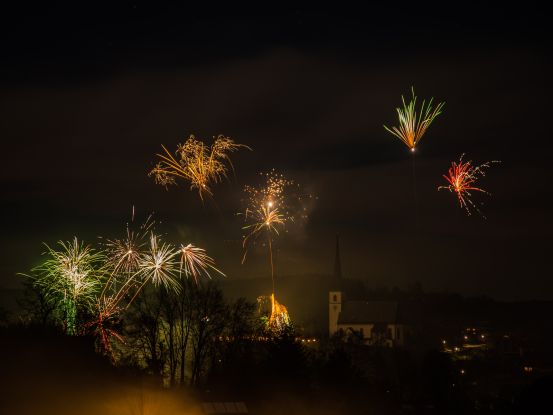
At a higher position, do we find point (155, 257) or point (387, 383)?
point (155, 257)

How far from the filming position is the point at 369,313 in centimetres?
19462

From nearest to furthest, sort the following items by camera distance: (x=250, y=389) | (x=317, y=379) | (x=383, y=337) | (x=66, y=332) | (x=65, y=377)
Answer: (x=65, y=377) → (x=250, y=389) → (x=317, y=379) → (x=66, y=332) → (x=383, y=337)

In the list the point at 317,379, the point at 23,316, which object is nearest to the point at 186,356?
the point at 23,316

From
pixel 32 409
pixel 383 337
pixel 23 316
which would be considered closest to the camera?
pixel 32 409

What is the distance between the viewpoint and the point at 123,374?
48281 mm

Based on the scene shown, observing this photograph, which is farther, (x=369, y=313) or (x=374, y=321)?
(x=369, y=313)

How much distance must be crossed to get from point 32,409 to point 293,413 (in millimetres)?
13694

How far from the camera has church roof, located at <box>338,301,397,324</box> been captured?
190 meters

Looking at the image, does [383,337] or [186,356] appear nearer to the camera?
[186,356]

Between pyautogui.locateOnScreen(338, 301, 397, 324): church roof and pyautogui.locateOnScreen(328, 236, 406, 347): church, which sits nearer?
pyautogui.locateOnScreen(328, 236, 406, 347): church

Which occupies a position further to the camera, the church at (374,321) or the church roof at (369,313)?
the church roof at (369,313)

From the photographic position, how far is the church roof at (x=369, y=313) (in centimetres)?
19050

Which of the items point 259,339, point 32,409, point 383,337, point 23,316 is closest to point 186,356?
point 259,339

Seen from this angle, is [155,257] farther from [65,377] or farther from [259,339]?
[259,339]
